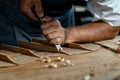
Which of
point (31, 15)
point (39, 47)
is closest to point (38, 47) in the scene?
point (39, 47)

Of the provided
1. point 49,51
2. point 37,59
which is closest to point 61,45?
point 49,51

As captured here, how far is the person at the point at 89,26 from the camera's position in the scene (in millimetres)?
1047

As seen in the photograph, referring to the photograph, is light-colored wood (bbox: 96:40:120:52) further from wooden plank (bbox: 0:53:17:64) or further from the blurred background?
the blurred background

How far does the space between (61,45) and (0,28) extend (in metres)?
0.36

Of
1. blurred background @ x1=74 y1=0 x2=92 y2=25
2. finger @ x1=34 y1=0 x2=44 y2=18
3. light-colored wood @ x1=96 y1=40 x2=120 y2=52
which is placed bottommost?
blurred background @ x1=74 y1=0 x2=92 y2=25

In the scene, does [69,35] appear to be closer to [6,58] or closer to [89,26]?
Answer: [89,26]

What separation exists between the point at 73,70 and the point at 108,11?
1.39 ft

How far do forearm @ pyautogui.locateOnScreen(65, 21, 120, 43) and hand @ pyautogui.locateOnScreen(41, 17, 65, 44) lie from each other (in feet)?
0.11

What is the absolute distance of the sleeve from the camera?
3.54 ft

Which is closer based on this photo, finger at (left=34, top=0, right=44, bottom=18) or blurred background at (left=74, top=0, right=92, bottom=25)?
finger at (left=34, top=0, right=44, bottom=18)

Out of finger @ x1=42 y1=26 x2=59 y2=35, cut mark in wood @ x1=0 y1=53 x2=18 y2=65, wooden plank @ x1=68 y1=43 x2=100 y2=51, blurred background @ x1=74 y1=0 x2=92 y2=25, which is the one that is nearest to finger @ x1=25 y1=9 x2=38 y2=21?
finger @ x1=42 y1=26 x2=59 y2=35

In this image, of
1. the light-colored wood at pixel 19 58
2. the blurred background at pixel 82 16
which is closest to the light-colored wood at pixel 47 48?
the light-colored wood at pixel 19 58

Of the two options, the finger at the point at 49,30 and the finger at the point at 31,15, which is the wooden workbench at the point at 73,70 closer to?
the finger at the point at 49,30

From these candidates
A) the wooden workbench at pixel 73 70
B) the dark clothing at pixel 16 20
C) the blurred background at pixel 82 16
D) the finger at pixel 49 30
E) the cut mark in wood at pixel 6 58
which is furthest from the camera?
the blurred background at pixel 82 16
